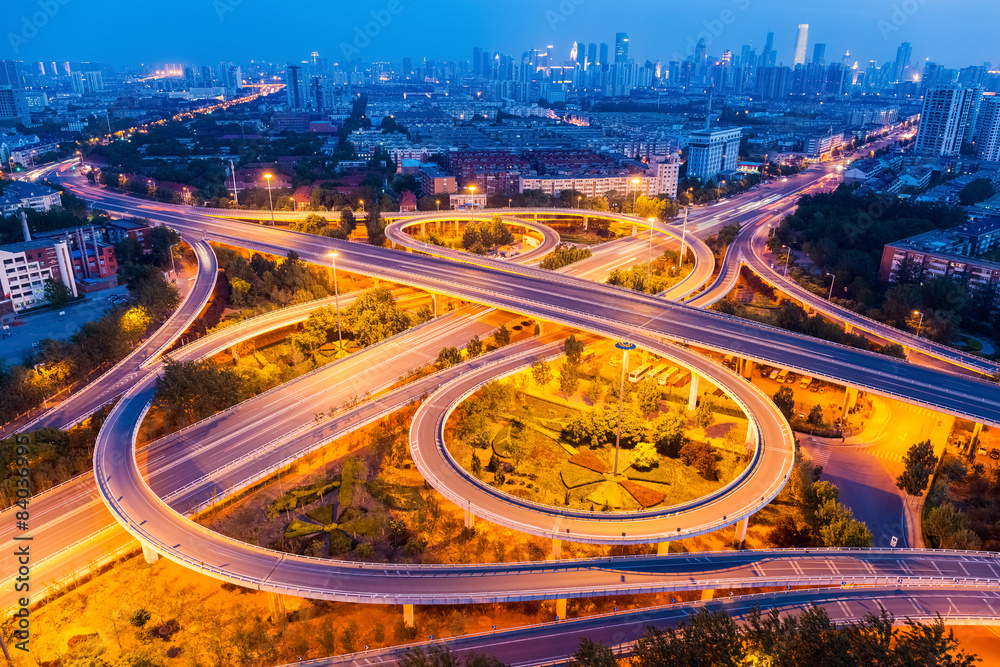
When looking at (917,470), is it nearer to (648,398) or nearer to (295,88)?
(648,398)

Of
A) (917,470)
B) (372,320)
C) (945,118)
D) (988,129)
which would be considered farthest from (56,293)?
(988,129)

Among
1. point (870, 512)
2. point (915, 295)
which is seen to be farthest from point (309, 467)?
point (915, 295)

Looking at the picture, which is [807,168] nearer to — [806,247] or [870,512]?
[806,247]

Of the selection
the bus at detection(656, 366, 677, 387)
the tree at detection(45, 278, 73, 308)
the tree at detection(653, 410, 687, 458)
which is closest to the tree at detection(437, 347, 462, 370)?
the tree at detection(653, 410, 687, 458)

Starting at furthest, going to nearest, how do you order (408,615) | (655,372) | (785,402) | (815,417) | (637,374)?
(655,372) → (637,374) → (785,402) → (815,417) → (408,615)

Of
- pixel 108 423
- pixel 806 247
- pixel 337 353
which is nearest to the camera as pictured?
pixel 108 423

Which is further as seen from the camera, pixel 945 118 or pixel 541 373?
pixel 945 118

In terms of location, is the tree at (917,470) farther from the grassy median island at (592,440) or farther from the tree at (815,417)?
the grassy median island at (592,440)
